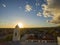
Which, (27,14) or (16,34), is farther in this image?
(27,14)

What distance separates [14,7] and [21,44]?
0.85 metres

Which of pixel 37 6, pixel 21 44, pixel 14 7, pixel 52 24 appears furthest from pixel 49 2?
pixel 21 44

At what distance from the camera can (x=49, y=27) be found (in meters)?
3.44

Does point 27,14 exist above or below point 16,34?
above

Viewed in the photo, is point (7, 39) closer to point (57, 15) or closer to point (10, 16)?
point (10, 16)

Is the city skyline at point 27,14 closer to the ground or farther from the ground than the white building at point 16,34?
farther from the ground

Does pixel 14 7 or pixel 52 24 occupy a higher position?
pixel 14 7

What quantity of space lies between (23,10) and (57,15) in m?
0.76

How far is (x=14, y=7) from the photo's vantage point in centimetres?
359

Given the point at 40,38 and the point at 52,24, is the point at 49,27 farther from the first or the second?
the point at 40,38

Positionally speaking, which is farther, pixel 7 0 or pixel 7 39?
pixel 7 0

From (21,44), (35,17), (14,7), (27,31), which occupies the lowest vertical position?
(21,44)

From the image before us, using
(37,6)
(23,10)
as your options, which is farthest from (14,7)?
(37,6)

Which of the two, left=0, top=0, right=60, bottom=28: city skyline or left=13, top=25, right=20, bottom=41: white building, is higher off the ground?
left=0, top=0, right=60, bottom=28: city skyline
